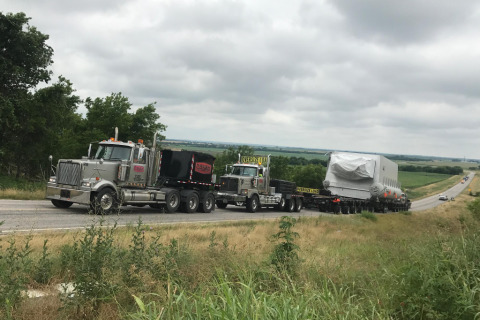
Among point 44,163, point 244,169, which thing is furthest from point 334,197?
point 44,163

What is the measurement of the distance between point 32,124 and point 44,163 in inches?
312

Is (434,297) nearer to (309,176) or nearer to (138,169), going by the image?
(138,169)

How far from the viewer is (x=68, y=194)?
16219mm

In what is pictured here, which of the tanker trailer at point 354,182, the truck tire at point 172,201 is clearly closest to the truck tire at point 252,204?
the truck tire at point 172,201

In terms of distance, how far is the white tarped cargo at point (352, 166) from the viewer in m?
29.6

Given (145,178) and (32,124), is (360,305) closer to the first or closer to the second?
(145,178)

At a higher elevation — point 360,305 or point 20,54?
point 20,54

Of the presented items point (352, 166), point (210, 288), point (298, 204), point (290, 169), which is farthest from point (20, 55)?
point (290, 169)

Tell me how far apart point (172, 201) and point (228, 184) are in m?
5.59

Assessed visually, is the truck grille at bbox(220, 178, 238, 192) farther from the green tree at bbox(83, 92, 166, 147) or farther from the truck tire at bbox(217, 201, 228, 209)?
the green tree at bbox(83, 92, 166, 147)

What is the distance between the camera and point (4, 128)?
31.4 metres

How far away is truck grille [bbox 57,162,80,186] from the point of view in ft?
54.0

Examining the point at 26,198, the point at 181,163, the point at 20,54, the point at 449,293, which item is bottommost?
the point at 26,198

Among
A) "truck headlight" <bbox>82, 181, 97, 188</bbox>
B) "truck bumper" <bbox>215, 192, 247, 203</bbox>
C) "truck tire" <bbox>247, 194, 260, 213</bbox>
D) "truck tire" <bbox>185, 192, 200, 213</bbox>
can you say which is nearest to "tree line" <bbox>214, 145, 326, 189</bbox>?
"truck tire" <bbox>247, 194, 260, 213</bbox>
